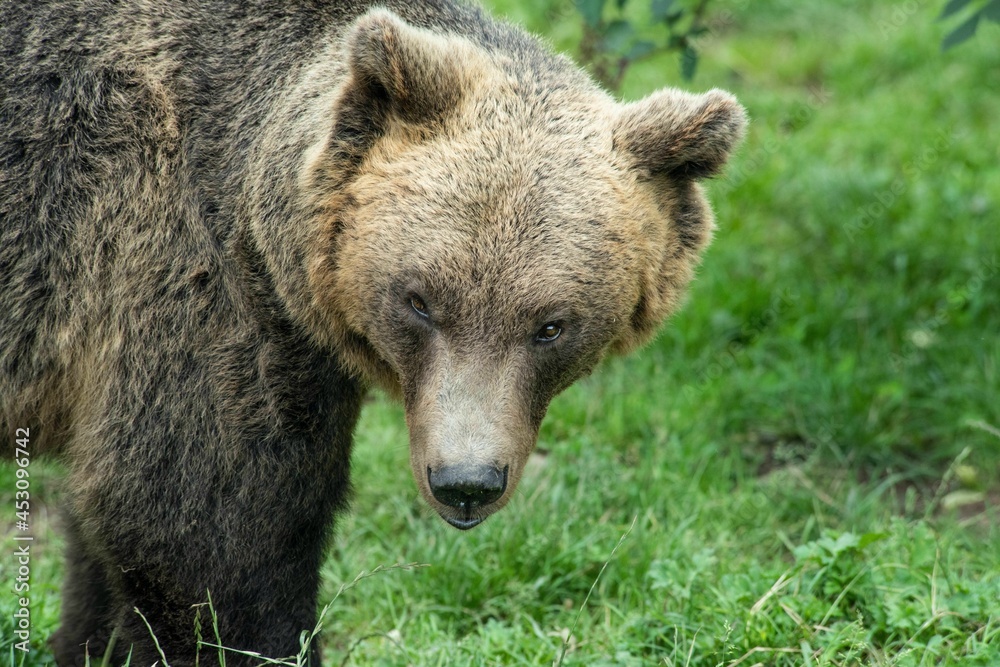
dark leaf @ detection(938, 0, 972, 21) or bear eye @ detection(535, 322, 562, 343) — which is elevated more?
dark leaf @ detection(938, 0, 972, 21)

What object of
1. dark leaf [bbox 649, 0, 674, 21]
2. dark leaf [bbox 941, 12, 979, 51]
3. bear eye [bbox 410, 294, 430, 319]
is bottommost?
bear eye [bbox 410, 294, 430, 319]

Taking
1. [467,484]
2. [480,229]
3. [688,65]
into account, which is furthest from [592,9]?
[467,484]

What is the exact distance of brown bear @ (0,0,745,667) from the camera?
402 cm

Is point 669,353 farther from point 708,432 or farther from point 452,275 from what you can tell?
point 452,275

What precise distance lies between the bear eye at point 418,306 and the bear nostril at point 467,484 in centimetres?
54

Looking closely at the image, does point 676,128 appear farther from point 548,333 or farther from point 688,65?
point 688,65

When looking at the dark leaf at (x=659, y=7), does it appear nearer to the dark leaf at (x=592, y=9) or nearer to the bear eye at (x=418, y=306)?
the dark leaf at (x=592, y=9)

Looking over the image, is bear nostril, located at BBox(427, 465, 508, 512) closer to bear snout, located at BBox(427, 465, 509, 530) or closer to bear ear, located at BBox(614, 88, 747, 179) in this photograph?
bear snout, located at BBox(427, 465, 509, 530)

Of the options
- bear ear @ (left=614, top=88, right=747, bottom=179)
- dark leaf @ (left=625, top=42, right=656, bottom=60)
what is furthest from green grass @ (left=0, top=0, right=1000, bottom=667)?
dark leaf @ (left=625, top=42, right=656, bottom=60)

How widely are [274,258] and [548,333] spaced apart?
1061mm

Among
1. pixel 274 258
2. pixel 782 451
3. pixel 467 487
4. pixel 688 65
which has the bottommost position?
pixel 782 451

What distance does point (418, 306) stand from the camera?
13.2 ft

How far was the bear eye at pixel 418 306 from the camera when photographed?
3.99 metres

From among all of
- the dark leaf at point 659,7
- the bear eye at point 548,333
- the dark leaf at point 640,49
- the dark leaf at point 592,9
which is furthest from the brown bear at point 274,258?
the dark leaf at point 640,49
